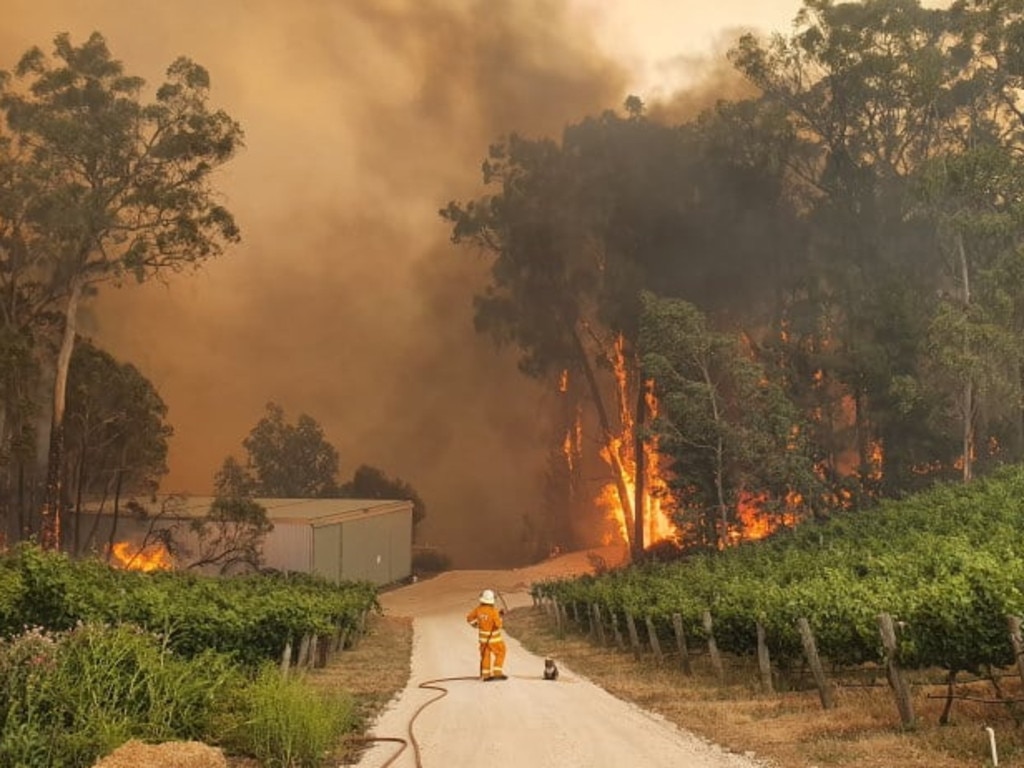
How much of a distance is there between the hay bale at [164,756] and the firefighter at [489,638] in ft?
36.4

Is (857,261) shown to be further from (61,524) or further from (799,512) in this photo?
(61,524)

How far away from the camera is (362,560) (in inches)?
2598

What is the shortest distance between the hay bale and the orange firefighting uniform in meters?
11.1

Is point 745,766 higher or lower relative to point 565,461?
lower

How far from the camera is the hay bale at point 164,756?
9344 mm

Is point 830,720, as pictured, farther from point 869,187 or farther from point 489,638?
point 869,187

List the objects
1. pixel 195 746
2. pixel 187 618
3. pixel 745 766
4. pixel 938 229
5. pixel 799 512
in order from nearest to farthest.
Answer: pixel 195 746 < pixel 745 766 < pixel 187 618 < pixel 938 229 < pixel 799 512

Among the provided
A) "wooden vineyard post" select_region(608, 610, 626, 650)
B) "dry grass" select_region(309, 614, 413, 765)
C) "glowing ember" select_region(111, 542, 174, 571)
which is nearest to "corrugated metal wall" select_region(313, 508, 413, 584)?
"glowing ember" select_region(111, 542, 174, 571)

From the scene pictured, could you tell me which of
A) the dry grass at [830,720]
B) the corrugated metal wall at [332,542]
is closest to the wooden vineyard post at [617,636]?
the dry grass at [830,720]

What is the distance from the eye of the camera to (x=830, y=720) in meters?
14.1

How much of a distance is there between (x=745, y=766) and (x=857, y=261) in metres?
60.1

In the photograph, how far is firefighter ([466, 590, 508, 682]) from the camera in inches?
824

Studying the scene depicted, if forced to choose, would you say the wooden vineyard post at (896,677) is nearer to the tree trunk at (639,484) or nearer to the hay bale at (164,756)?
the hay bale at (164,756)

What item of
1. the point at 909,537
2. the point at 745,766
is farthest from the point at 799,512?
the point at 745,766
